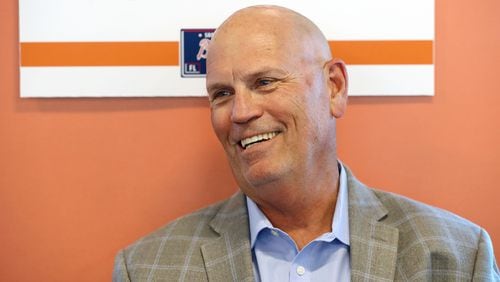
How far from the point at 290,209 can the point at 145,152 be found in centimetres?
48

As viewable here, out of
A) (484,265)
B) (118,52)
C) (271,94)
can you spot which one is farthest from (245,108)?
(484,265)

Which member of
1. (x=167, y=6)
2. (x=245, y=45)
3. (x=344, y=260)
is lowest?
(x=344, y=260)

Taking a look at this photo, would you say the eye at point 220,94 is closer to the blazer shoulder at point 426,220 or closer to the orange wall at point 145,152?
the orange wall at point 145,152

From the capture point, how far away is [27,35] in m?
1.62

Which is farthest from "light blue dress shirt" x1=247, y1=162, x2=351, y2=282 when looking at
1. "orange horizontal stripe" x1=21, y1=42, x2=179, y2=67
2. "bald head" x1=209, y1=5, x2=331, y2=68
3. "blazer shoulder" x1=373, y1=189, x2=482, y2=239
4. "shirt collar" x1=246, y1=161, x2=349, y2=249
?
"orange horizontal stripe" x1=21, y1=42, x2=179, y2=67

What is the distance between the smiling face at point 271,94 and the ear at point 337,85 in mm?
38

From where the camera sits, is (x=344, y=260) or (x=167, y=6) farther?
(x=167, y=6)

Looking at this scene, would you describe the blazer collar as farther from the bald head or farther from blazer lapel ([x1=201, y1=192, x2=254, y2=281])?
the bald head

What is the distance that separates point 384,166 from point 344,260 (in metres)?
0.40

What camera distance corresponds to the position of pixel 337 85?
142 centimetres

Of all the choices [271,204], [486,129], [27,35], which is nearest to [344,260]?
[271,204]

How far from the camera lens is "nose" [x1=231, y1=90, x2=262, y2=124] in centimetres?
129

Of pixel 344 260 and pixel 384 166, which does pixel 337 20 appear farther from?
pixel 344 260

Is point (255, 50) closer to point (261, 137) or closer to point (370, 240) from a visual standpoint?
point (261, 137)
